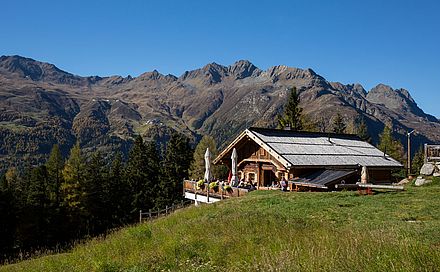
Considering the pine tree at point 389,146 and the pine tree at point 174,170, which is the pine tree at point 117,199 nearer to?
the pine tree at point 174,170

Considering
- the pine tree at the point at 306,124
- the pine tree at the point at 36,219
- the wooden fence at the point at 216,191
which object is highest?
the pine tree at the point at 306,124

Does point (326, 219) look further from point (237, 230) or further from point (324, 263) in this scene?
point (324, 263)

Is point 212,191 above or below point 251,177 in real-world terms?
below

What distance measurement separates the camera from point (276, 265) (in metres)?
6.76

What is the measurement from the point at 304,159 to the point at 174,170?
104 feet

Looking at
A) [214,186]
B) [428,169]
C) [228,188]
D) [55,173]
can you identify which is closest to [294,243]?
[228,188]

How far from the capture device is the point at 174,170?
5756cm

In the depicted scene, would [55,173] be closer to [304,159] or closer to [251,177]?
[251,177]

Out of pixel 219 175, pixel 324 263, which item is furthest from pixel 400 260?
pixel 219 175

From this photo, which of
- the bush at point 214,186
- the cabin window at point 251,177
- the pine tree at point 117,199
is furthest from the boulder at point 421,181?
the pine tree at point 117,199

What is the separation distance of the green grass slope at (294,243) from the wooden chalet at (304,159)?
896 cm

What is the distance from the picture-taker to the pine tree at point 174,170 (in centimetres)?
5656

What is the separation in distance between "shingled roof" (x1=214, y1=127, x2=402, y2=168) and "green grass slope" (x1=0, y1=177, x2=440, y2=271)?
1046 cm

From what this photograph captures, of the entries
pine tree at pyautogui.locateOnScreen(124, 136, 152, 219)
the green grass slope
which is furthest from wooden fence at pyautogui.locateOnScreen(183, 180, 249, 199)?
pine tree at pyautogui.locateOnScreen(124, 136, 152, 219)
